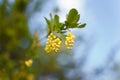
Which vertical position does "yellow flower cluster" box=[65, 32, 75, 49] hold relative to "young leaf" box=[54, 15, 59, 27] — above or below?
below

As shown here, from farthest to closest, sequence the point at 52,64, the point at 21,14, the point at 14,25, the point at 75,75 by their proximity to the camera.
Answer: the point at 75,75
the point at 52,64
the point at 21,14
the point at 14,25

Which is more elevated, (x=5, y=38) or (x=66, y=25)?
(x=5, y=38)

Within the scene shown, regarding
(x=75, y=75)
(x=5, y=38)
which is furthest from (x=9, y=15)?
(x=75, y=75)

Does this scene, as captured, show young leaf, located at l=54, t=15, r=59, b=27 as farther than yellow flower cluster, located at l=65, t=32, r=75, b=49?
Yes

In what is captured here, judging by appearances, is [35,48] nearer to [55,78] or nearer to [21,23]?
[21,23]

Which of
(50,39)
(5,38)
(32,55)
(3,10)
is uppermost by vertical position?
(3,10)

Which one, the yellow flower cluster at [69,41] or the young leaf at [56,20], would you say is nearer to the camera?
the yellow flower cluster at [69,41]

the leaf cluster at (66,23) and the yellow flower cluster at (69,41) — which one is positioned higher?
the leaf cluster at (66,23)

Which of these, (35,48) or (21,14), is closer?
(35,48)
